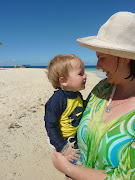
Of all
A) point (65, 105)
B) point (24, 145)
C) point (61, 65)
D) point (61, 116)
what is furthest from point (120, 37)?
point (24, 145)

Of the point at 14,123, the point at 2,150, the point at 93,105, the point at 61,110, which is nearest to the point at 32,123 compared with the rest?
the point at 14,123

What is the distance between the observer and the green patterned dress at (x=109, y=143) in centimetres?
106

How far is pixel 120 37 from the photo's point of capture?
1.40 metres

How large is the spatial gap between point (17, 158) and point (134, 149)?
3.07m

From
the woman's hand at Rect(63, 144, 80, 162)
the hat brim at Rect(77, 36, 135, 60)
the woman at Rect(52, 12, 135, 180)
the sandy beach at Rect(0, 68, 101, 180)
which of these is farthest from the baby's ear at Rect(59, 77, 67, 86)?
the sandy beach at Rect(0, 68, 101, 180)

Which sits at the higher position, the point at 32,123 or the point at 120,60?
the point at 120,60

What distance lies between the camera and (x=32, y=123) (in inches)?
196

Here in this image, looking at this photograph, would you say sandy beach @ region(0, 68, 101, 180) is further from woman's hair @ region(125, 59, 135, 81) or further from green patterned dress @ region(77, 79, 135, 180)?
woman's hair @ region(125, 59, 135, 81)

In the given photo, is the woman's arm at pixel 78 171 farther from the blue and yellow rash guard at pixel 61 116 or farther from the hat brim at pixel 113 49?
the hat brim at pixel 113 49

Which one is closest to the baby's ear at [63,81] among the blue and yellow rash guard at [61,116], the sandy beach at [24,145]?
the blue and yellow rash guard at [61,116]

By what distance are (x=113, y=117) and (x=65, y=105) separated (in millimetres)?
709

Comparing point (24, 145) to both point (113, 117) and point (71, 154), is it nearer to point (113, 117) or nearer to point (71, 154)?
point (71, 154)

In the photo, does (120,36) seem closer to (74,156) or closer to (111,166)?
(111,166)

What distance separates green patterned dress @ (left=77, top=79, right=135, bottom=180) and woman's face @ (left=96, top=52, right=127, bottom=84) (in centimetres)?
30
